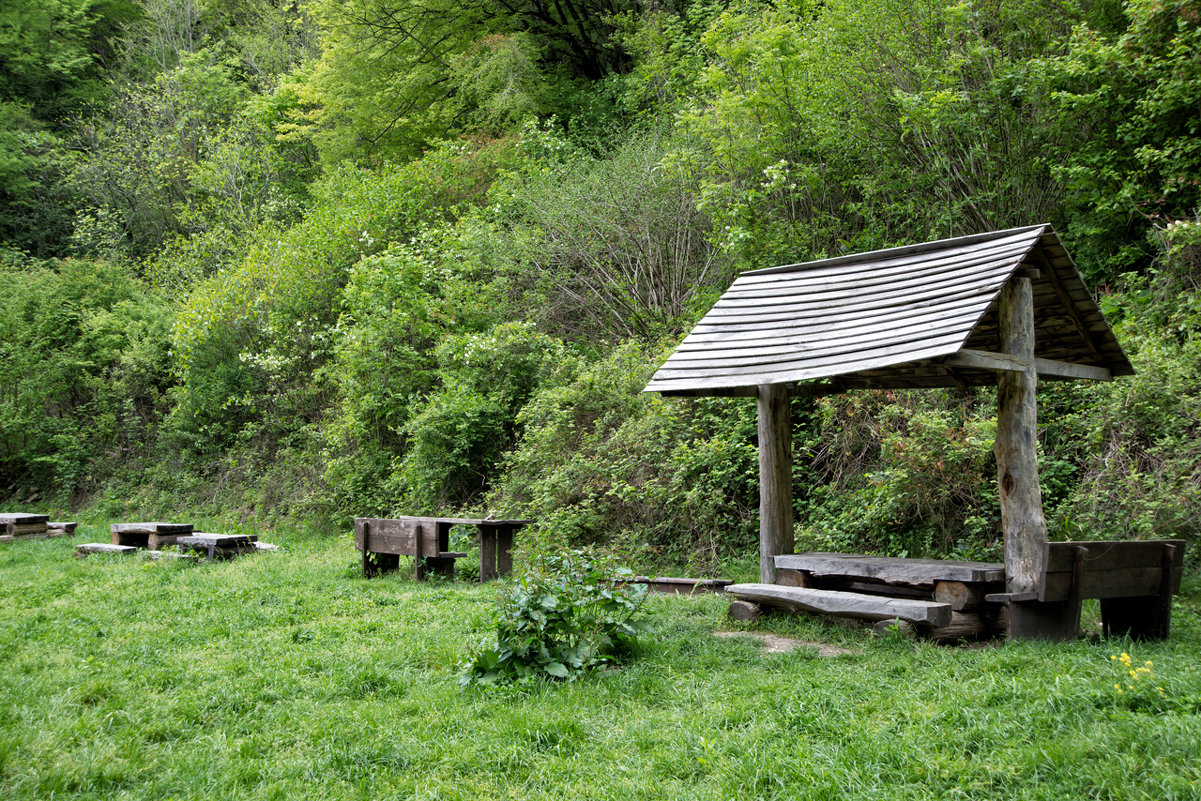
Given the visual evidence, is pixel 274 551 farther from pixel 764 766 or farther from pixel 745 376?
pixel 764 766

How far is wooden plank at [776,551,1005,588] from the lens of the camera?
6.30m

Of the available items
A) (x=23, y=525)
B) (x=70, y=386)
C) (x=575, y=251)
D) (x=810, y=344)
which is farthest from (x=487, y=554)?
(x=70, y=386)

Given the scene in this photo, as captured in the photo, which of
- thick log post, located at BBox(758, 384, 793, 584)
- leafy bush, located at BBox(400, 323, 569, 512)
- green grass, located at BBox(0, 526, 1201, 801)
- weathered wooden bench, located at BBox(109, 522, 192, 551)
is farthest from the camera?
leafy bush, located at BBox(400, 323, 569, 512)

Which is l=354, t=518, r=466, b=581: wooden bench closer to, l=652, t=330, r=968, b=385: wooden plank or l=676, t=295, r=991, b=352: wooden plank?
l=652, t=330, r=968, b=385: wooden plank

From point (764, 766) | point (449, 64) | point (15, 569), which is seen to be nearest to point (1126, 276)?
point (764, 766)

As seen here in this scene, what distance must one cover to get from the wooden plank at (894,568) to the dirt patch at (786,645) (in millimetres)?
690

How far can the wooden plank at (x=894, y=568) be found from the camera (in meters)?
6.30

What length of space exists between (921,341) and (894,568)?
6.20 feet

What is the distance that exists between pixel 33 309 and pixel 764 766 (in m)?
23.8

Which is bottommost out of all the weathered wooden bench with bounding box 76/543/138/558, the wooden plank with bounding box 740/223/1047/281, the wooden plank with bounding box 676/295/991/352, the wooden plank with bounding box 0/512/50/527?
the weathered wooden bench with bounding box 76/543/138/558

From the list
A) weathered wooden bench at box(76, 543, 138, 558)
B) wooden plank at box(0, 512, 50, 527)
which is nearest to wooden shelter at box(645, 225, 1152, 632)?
weathered wooden bench at box(76, 543, 138, 558)

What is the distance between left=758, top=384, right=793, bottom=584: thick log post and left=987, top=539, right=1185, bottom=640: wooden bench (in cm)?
203

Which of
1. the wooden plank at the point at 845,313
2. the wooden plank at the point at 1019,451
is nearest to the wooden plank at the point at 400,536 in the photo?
the wooden plank at the point at 845,313

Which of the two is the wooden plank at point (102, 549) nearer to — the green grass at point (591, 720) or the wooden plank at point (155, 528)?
the wooden plank at point (155, 528)
